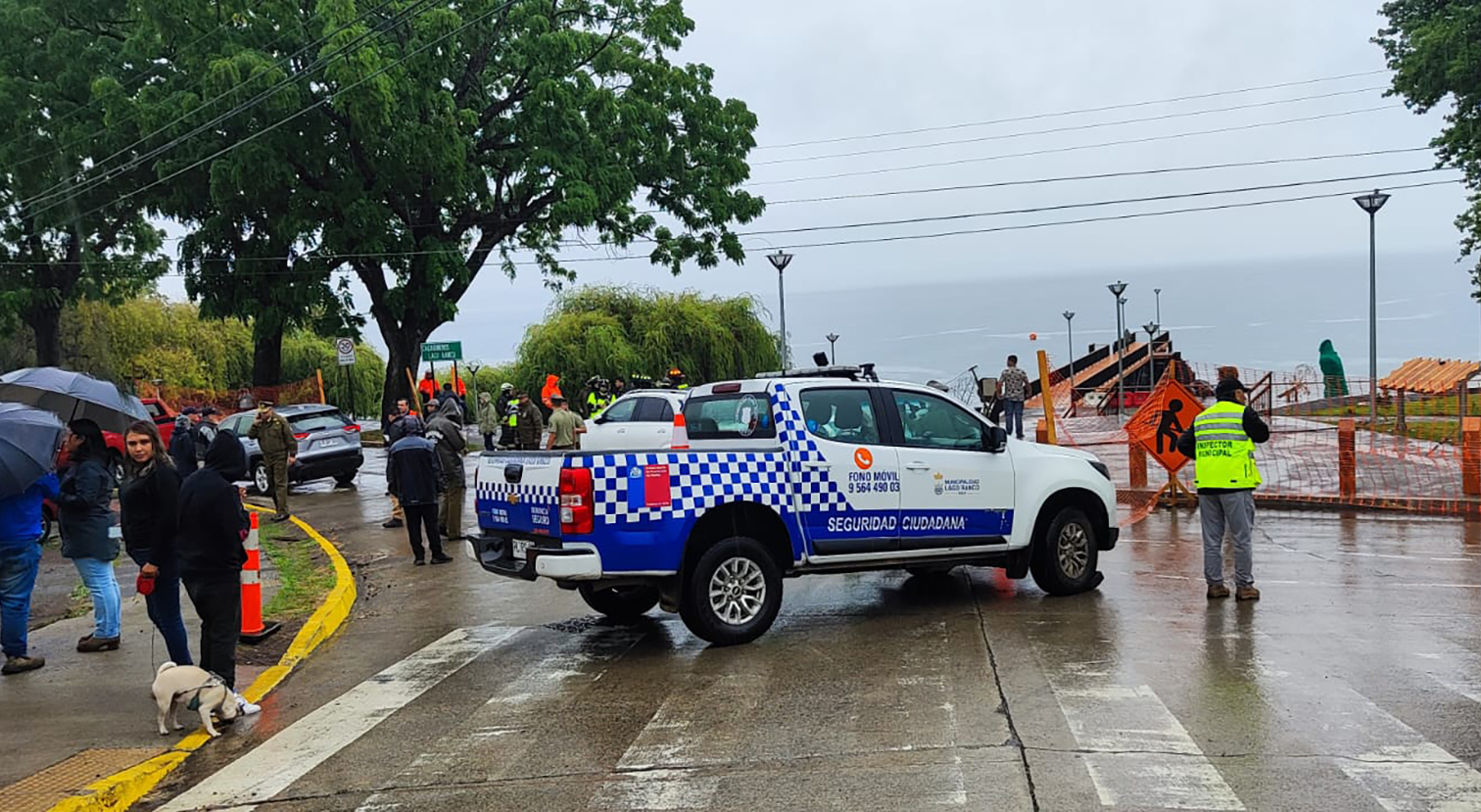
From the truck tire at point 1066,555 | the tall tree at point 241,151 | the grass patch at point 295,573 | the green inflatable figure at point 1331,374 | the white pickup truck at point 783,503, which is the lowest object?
the grass patch at point 295,573

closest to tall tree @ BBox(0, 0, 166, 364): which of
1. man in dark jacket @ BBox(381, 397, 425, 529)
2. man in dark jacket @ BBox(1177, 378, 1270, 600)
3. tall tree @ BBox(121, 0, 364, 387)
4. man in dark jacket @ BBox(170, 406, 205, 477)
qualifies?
tall tree @ BBox(121, 0, 364, 387)

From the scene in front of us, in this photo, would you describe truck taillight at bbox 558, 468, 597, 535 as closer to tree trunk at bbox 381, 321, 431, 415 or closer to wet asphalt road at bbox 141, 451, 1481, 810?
wet asphalt road at bbox 141, 451, 1481, 810

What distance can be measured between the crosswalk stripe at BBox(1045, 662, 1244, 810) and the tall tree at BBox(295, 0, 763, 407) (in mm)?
25203

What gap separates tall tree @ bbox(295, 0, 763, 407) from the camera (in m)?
30.2

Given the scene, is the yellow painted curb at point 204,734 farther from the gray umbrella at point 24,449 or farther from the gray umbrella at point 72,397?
the gray umbrella at point 72,397

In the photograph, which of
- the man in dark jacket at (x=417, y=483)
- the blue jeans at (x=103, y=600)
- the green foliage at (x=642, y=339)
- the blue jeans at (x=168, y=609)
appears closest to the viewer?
the blue jeans at (x=168, y=609)

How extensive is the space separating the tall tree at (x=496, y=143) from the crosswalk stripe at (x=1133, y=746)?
82.7ft

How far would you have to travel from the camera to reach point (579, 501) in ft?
27.9

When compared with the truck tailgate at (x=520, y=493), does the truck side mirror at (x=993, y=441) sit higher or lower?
higher

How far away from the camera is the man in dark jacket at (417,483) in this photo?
44.7ft

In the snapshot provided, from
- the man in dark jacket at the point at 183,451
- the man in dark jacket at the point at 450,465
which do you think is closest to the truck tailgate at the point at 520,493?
the man in dark jacket at the point at 450,465

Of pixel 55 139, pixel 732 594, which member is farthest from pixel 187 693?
pixel 55 139

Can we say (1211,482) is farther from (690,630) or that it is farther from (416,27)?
(416,27)

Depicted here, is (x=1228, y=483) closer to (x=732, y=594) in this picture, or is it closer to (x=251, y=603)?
(x=732, y=594)
